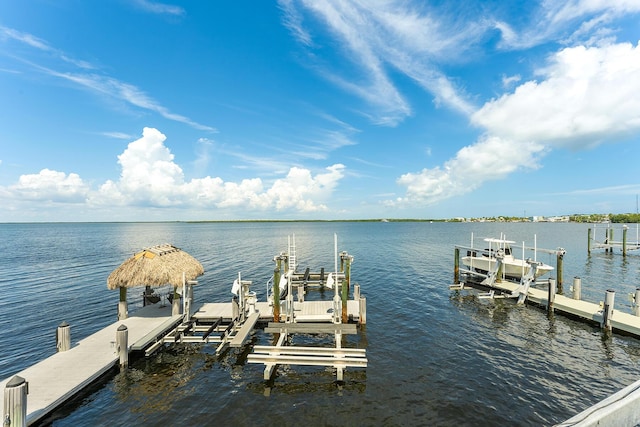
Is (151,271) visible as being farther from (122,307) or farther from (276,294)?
(276,294)

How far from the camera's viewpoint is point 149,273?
1738 centimetres

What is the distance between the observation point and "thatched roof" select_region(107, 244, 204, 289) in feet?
56.3

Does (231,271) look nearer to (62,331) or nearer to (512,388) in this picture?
(62,331)

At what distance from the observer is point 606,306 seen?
709 inches

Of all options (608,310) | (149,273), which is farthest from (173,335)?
(608,310)

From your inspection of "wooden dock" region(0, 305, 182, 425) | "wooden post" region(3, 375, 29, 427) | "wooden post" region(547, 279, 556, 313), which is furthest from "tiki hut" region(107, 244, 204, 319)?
"wooden post" region(547, 279, 556, 313)

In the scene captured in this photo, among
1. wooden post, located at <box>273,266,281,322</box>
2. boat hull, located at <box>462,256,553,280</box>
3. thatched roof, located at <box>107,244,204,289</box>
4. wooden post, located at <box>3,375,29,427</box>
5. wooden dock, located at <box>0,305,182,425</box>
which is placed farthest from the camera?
boat hull, located at <box>462,256,553,280</box>

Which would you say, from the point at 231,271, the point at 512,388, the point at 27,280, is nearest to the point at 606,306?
the point at 512,388

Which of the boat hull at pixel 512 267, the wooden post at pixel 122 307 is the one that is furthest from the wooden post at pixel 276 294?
the boat hull at pixel 512 267

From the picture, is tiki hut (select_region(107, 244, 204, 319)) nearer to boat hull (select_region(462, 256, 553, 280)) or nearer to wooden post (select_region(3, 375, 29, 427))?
wooden post (select_region(3, 375, 29, 427))

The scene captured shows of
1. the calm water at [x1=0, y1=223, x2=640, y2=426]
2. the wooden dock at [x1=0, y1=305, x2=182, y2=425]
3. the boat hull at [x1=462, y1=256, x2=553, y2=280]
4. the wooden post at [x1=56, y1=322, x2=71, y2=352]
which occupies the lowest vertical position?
the calm water at [x1=0, y1=223, x2=640, y2=426]

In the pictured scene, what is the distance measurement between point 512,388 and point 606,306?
34.1ft

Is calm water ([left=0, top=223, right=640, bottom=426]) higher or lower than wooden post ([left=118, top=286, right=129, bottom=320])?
lower

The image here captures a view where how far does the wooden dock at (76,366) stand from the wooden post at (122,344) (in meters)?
0.28
